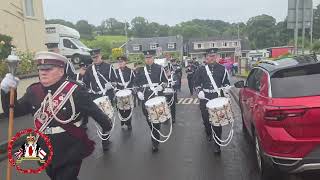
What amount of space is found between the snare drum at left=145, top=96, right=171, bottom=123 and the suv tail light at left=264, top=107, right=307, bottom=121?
335cm

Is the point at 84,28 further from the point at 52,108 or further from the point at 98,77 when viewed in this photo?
the point at 52,108

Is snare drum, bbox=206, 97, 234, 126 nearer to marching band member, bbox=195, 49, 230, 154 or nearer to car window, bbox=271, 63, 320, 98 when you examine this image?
marching band member, bbox=195, 49, 230, 154

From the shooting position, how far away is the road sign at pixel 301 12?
13.5 meters

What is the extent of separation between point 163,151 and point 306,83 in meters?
3.95

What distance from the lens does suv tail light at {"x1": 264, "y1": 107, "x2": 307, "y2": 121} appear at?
553 cm

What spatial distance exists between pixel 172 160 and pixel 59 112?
4.02 meters

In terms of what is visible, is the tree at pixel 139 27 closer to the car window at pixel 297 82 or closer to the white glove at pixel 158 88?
the white glove at pixel 158 88

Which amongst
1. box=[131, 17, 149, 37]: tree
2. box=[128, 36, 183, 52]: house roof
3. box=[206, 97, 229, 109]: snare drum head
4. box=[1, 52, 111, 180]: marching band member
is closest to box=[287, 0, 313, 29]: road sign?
box=[206, 97, 229, 109]: snare drum head

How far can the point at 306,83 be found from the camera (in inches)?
232

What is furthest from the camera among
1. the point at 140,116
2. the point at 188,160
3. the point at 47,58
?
the point at 140,116

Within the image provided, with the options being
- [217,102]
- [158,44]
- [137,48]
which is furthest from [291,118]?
[137,48]

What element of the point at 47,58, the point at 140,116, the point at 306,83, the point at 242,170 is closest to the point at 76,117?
the point at 47,58

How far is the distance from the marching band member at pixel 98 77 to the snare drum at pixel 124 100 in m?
0.37

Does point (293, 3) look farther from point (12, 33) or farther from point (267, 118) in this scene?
point (12, 33)
